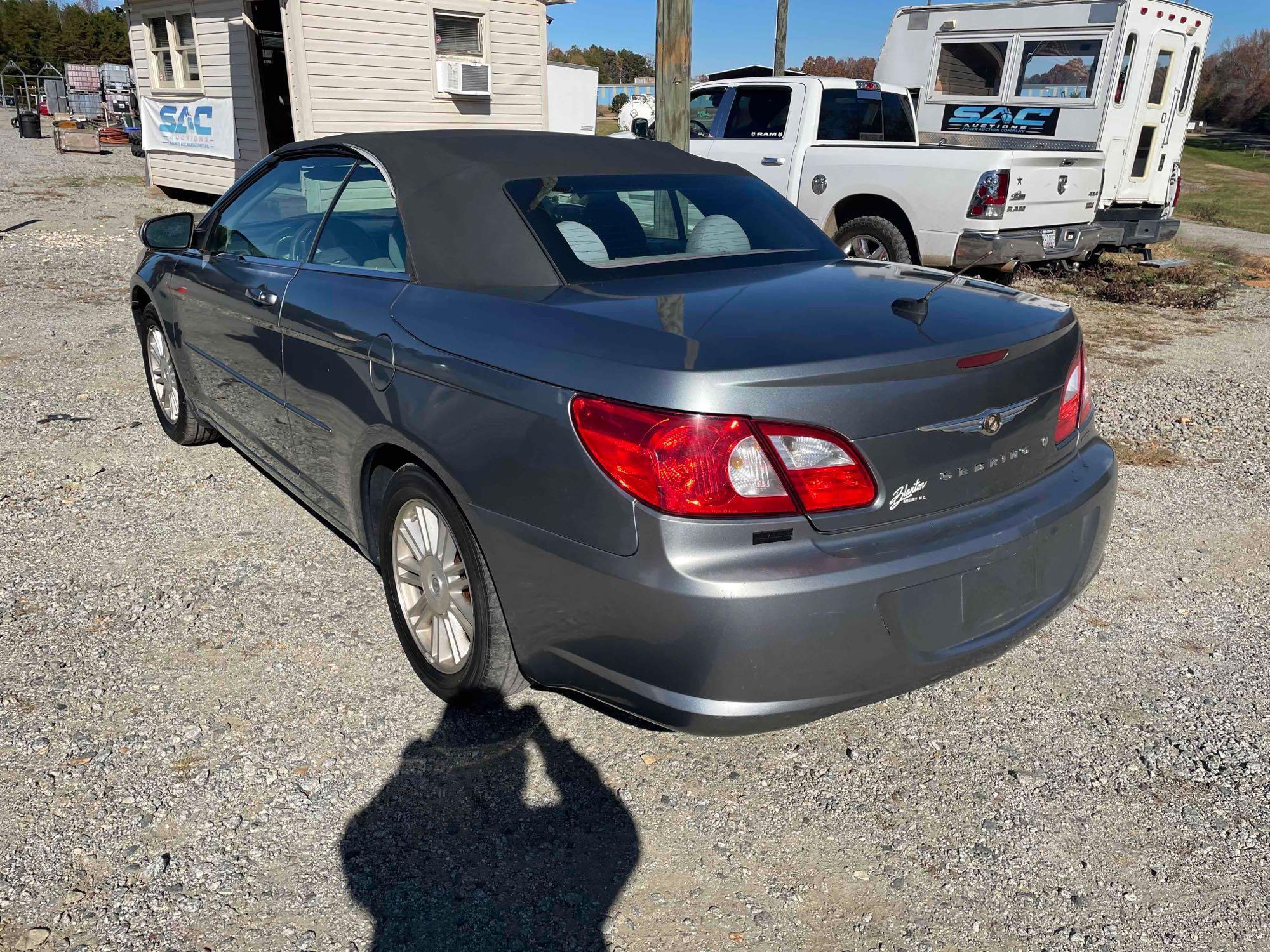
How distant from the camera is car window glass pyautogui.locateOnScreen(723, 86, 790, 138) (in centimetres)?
970

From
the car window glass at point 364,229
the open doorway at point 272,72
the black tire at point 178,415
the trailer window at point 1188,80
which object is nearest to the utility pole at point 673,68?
the black tire at point 178,415

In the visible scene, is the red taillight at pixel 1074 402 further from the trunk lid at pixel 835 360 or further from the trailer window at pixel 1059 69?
the trailer window at pixel 1059 69

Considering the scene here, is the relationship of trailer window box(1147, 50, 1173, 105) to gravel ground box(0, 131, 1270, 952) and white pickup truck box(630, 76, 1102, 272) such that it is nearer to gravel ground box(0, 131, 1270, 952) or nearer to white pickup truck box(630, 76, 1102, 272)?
white pickup truck box(630, 76, 1102, 272)

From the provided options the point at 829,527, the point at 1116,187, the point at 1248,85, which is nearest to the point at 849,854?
the point at 829,527

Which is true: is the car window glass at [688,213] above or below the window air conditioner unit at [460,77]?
below

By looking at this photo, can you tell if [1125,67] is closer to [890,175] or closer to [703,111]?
[890,175]

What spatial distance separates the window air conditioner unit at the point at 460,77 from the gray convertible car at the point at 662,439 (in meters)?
13.3

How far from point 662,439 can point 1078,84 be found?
1067 centimetres

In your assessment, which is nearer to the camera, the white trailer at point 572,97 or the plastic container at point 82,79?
the white trailer at point 572,97

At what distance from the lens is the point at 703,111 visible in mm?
10422

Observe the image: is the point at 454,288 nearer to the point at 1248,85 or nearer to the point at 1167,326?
the point at 1167,326

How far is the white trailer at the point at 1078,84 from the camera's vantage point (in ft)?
34.1

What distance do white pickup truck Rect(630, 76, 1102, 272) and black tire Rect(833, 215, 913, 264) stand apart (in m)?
0.01

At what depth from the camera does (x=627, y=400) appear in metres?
2.12
